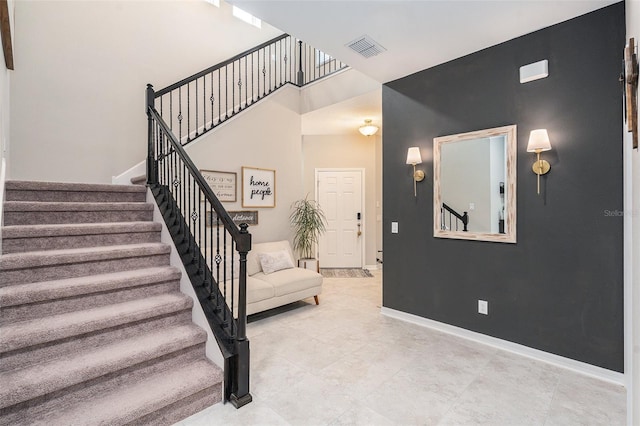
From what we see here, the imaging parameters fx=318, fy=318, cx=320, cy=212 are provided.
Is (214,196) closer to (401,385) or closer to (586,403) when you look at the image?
(401,385)

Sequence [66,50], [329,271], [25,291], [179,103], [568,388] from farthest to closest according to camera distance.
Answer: [329,271], [179,103], [66,50], [568,388], [25,291]

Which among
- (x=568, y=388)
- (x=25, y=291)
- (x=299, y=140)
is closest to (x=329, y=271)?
(x=299, y=140)

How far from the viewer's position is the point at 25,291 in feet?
6.13

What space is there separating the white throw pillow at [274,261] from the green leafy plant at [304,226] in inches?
27.9

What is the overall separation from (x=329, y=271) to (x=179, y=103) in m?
3.90

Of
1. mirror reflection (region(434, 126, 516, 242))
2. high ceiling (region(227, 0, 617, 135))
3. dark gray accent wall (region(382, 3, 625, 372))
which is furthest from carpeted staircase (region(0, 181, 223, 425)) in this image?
mirror reflection (region(434, 126, 516, 242))

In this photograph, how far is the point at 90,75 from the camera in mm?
3867

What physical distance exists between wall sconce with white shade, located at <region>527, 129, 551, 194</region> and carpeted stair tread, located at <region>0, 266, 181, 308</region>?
300 cm

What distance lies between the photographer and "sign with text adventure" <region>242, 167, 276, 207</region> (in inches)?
178

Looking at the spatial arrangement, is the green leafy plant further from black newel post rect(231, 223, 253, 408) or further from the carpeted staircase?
black newel post rect(231, 223, 253, 408)

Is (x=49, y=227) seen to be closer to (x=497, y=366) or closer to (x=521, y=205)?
(x=497, y=366)

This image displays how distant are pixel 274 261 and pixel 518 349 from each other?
2757mm

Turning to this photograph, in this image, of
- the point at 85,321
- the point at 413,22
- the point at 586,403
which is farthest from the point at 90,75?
the point at 586,403

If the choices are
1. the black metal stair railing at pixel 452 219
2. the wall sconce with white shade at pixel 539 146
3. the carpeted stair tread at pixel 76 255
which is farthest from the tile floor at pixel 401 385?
the wall sconce with white shade at pixel 539 146
